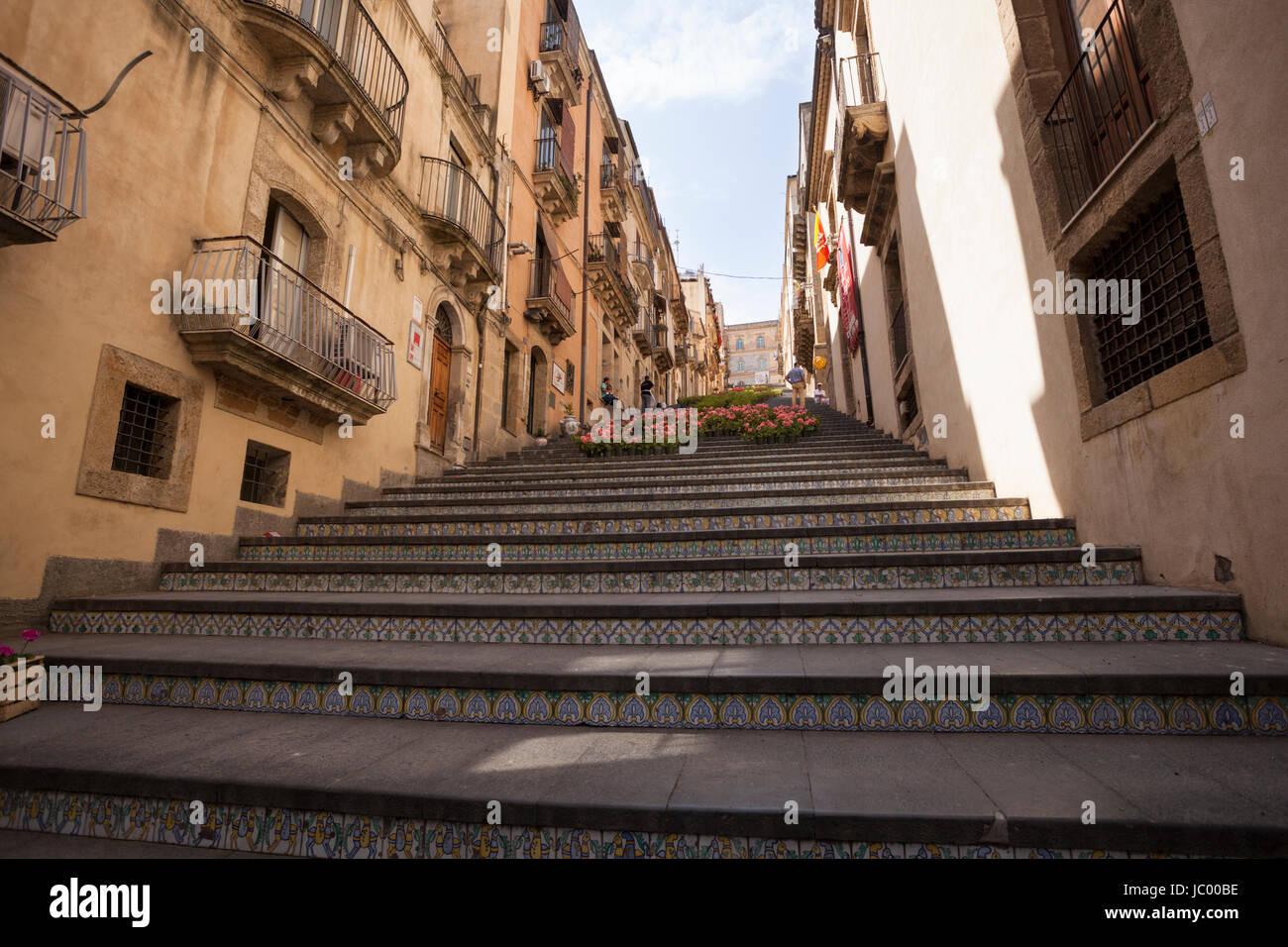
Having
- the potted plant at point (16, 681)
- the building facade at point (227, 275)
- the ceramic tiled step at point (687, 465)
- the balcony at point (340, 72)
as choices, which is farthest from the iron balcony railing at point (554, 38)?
the potted plant at point (16, 681)

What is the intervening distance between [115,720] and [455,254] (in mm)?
9737

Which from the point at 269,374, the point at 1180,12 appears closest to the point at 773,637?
the point at 1180,12

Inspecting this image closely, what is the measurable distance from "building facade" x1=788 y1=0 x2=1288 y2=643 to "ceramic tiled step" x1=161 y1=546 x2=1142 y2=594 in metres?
0.57

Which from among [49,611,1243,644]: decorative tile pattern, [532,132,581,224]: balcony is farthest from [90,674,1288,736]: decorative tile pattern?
[532,132,581,224]: balcony

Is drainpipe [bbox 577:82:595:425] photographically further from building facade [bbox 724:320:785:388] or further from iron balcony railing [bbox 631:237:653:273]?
building facade [bbox 724:320:785:388]

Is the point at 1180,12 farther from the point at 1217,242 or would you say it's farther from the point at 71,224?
the point at 71,224

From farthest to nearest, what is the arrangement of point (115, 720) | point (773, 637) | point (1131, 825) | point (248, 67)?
point (248, 67), point (773, 637), point (115, 720), point (1131, 825)

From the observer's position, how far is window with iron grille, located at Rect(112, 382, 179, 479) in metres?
5.39

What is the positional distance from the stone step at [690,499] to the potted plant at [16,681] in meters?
3.80

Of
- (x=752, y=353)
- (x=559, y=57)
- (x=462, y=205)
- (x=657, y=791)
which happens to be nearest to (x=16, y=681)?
(x=657, y=791)

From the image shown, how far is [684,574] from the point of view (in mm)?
4758

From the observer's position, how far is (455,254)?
11211 millimetres

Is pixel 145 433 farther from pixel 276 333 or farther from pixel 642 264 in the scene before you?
pixel 642 264

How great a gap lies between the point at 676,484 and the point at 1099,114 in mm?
5493
